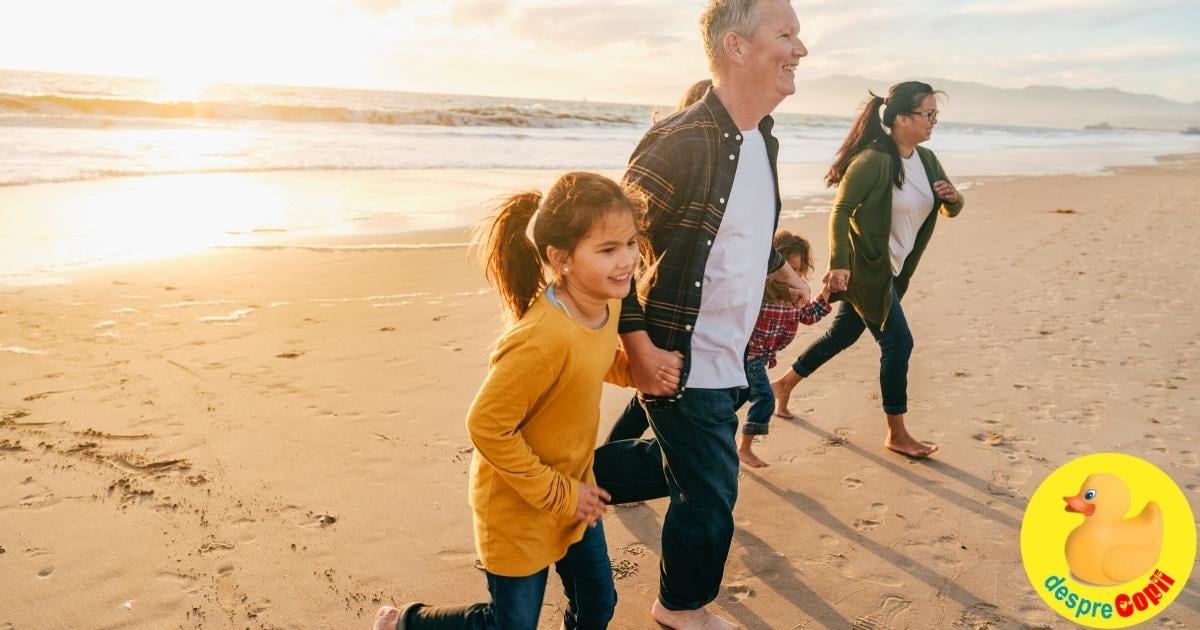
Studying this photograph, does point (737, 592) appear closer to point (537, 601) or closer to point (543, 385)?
point (537, 601)

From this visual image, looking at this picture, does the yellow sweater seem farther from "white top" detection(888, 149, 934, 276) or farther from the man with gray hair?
"white top" detection(888, 149, 934, 276)

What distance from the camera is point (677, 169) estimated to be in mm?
2266

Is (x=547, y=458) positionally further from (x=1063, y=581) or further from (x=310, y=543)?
(x=1063, y=581)

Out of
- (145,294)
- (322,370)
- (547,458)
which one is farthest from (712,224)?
(145,294)

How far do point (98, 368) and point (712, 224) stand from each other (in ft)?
14.3

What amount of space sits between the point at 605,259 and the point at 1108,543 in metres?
Answer: 2.02

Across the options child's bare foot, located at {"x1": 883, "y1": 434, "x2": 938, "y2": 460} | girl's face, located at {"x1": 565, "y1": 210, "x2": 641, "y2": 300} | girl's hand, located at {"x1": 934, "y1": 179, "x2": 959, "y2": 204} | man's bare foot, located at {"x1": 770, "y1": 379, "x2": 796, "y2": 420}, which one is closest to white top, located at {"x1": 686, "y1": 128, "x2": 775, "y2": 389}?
girl's face, located at {"x1": 565, "y1": 210, "x2": 641, "y2": 300}

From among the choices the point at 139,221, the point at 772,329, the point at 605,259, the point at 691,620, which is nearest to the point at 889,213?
the point at 772,329

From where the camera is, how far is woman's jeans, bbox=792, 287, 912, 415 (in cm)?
403

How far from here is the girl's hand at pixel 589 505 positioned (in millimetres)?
2018

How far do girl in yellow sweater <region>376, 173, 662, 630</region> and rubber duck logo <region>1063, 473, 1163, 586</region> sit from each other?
1.75m

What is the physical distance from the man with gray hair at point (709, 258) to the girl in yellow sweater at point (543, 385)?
0.19m

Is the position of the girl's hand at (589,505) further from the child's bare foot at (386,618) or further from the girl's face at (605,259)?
the child's bare foot at (386,618)

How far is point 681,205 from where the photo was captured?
2.29 meters
